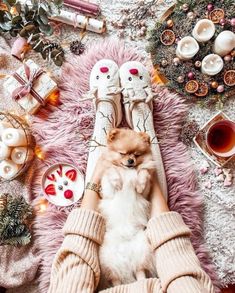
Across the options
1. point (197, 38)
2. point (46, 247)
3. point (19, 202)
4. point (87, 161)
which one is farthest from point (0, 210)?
point (197, 38)

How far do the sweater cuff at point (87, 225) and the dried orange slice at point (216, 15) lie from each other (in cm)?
69

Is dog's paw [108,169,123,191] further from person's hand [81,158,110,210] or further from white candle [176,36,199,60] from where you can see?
white candle [176,36,199,60]

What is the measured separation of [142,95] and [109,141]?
0.23 meters

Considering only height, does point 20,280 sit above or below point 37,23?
below

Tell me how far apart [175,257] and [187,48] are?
631 millimetres

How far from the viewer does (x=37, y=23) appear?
128cm

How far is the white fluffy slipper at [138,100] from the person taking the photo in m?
1.29

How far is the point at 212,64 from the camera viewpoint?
1.31 m

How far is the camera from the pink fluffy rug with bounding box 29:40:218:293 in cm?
126

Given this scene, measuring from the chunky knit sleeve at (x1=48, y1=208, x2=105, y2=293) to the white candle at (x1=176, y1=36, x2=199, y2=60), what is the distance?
1.80 feet

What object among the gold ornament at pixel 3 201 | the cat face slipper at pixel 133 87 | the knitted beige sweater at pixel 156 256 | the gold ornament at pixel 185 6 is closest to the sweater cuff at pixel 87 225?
the knitted beige sweater at pixel 156 256

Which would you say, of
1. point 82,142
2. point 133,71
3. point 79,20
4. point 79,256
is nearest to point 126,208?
point 79,256

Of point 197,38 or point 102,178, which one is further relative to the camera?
point 197,38

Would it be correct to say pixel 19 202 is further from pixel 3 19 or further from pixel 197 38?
pixel 197 38
